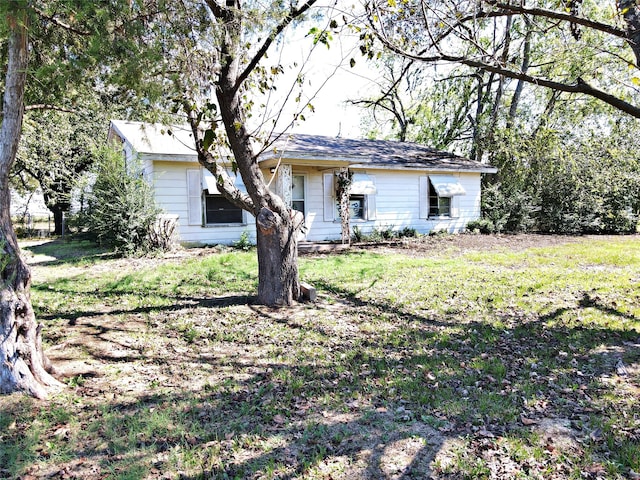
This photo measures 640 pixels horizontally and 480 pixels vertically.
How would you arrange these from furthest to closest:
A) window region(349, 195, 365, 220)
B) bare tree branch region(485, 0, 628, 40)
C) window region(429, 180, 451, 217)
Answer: window region(429, 180, 451, 217) → window region(349, 195, 365, 220) → bare tree branch region(485, 0, 628, 40)

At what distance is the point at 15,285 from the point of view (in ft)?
10.5

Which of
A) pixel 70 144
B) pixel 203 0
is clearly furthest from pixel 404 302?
pixel 70 144

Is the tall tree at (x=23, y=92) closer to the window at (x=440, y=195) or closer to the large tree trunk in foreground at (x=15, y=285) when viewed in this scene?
the large tree trunk in foreground at (x=15, y=285)

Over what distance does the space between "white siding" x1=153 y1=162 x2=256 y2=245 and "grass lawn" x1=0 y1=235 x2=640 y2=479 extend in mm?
4236

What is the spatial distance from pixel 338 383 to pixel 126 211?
26.7 ft

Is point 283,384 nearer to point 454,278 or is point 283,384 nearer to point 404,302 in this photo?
point 404,302

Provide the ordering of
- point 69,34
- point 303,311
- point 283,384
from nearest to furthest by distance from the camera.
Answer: point 283,384 < point 69,34 < point 303,311

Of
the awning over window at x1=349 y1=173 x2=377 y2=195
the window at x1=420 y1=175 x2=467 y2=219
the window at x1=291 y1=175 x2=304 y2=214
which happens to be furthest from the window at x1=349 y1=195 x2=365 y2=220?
the window at x1=420 y1=175 x2=467 y2=219

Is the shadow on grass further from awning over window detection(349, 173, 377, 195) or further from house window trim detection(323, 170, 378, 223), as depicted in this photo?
awning over window detection(349, 173, 377, 195)

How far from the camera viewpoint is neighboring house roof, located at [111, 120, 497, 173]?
1143 centimetres

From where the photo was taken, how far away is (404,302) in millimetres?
6219

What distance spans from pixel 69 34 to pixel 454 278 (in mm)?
7074

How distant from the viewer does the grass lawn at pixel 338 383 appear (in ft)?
8.24

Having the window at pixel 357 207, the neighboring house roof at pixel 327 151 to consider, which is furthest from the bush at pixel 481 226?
the window at pixel 357 207
